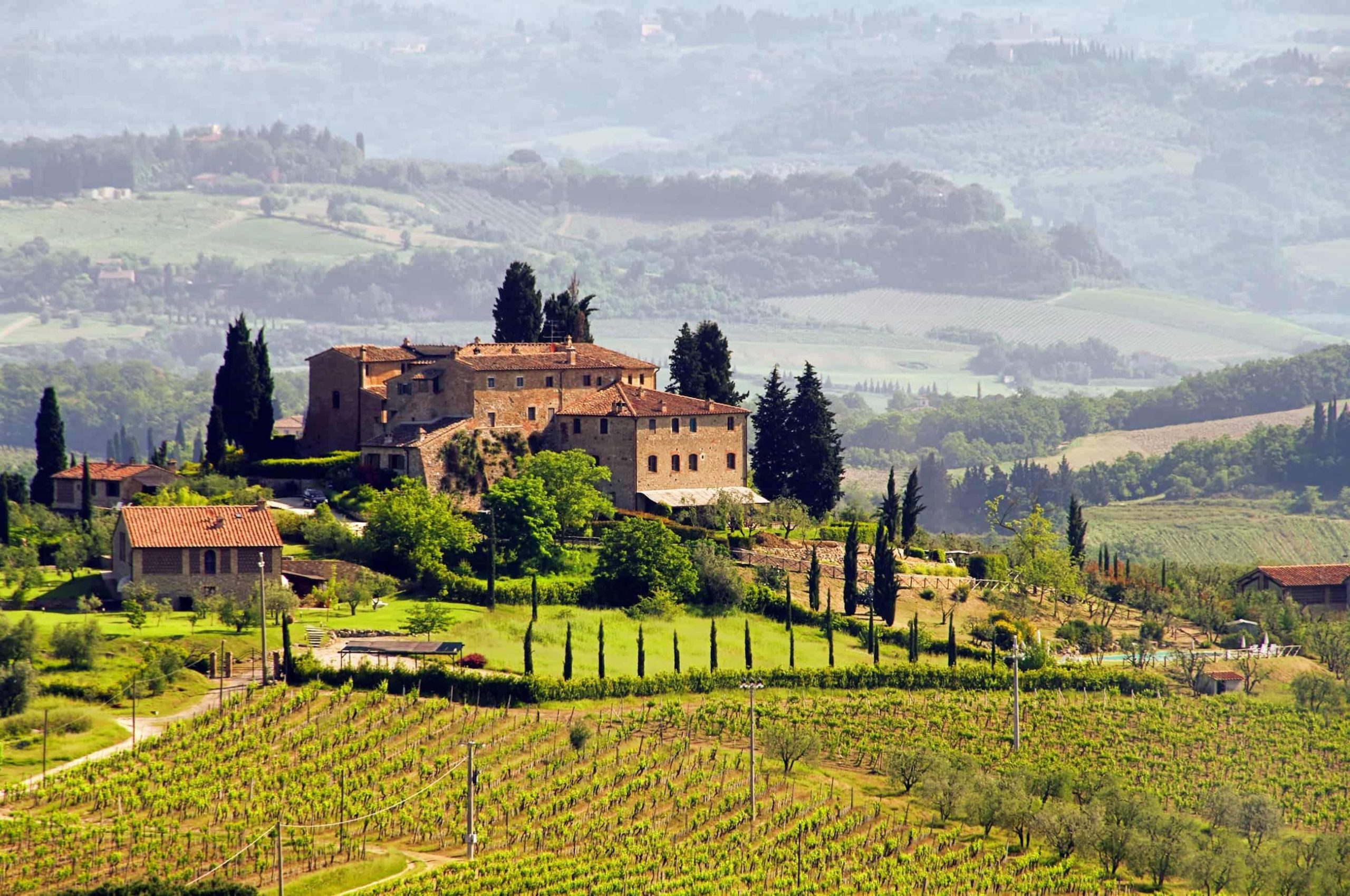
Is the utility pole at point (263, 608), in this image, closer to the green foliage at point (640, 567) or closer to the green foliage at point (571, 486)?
the green foliage at point (640, 567)

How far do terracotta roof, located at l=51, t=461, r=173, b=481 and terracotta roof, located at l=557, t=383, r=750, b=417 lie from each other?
65.2ft

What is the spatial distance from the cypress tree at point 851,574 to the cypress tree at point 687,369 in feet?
56.2

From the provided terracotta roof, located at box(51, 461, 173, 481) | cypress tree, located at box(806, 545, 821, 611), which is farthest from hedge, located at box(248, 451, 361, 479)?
cypress tree, located at box(806, 545, 821, 611)

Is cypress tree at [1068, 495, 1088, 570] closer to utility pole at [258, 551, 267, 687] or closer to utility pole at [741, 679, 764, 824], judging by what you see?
utility pole at [741, 679, 764, 824]

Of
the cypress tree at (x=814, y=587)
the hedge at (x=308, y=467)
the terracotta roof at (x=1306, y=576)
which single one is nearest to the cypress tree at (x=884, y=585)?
the cypress tree at (x=814, y=587)

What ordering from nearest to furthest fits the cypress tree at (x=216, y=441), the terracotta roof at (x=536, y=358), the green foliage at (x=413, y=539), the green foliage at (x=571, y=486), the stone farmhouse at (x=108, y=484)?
the green foliage at (x=413, y=539) → the green foliage at (x=571, y=486) → the stone farmhouse at (x=108, y=484) → the terracotta roof at (x=536, y=358) → the cypress tree at (x=216, y=441)

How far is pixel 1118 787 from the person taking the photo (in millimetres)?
80562

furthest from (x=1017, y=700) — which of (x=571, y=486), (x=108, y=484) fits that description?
(x=108, y=484)

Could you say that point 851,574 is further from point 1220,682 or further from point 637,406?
point 1220,682

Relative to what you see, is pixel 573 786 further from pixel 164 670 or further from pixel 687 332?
pixel 687 332

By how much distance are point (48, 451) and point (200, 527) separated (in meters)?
28.0

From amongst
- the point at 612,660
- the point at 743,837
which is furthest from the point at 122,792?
the point at 612,660

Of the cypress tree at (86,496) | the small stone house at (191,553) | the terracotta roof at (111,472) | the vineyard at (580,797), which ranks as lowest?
the vineyard at (580,797)

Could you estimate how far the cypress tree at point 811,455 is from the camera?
379 feet
